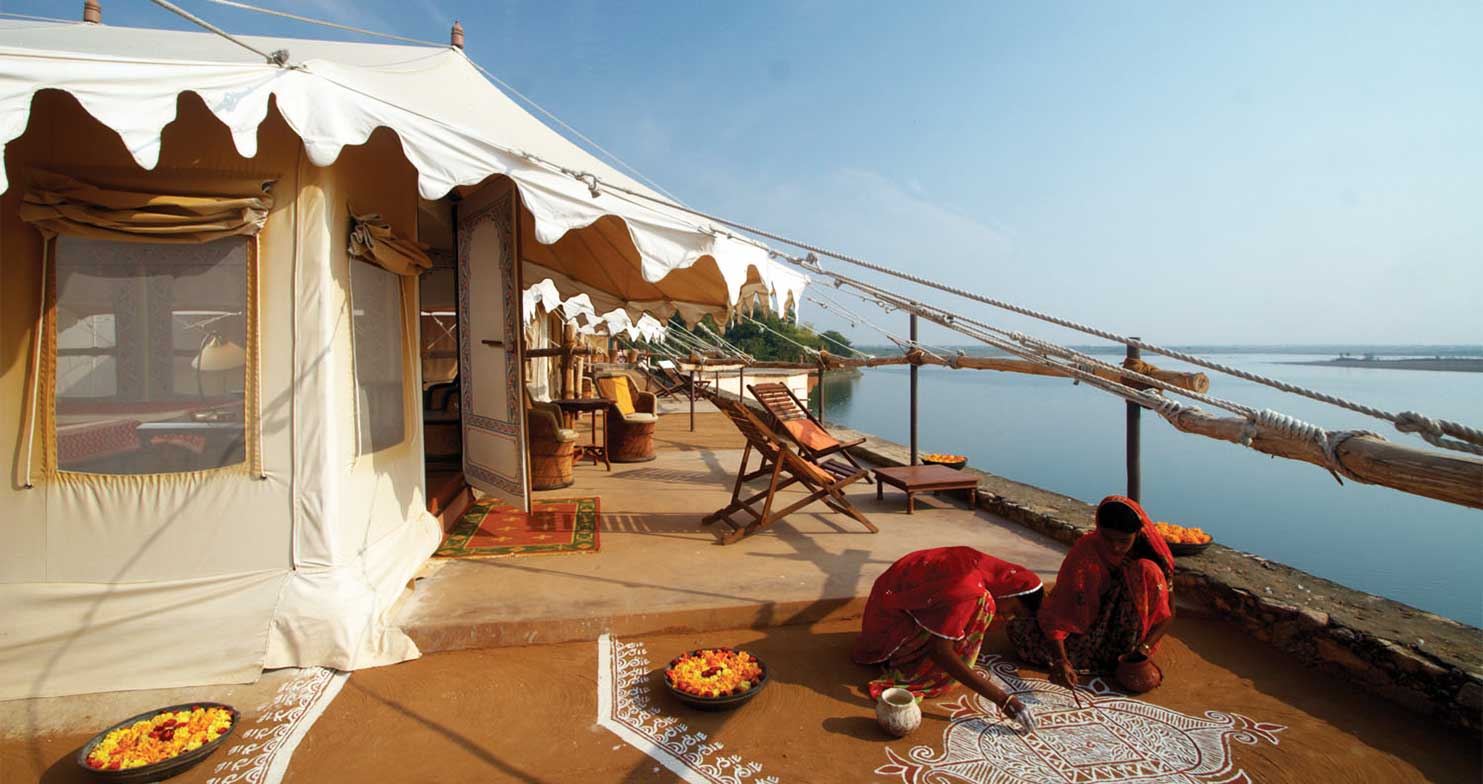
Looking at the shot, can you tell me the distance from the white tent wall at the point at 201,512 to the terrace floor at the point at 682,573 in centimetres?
48

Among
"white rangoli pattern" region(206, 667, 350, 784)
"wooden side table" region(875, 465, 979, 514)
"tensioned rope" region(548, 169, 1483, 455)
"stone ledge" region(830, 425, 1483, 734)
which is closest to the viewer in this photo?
"tensioned rope" region(548, 169, 1483, 455)

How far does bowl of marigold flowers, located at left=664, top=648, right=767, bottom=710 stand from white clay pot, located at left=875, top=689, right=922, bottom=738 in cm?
46

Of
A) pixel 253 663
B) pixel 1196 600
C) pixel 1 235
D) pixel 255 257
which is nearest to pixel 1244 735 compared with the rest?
pixel 1196 600

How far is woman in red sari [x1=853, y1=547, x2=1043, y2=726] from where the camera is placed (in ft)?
8.46

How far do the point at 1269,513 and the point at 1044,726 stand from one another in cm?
1449

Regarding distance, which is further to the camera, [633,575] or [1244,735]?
[633,575]

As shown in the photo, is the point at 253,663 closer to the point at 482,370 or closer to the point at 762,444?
the point at 482,370

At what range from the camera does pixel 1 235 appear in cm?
256

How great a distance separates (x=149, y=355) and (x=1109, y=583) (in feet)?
12.8

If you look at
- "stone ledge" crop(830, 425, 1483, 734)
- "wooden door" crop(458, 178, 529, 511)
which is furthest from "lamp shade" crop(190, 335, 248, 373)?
"stone ledge" crop(830, 425, 1483, 734)

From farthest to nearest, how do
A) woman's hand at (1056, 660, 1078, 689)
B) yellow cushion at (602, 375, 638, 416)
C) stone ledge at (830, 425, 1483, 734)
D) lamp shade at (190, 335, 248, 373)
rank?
yellow cushion at (602, 375, 638, 416) < lamp shade at (190, 335, 248, 373) < woman's hand at (1056, 660, 1078, 689) < stone ledge at (830, 425, 1483, 734)

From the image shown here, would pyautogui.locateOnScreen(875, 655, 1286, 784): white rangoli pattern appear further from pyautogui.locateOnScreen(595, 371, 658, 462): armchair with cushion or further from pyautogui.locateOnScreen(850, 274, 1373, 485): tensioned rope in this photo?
pyautogui.locateOnScreen(595, 371, 658, 462): armchair with cushion

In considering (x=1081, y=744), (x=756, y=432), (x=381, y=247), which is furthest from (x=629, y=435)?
(x=1081, y=744)

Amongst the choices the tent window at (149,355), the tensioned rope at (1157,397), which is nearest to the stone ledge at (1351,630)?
the tensioned rope at (1157,397)
